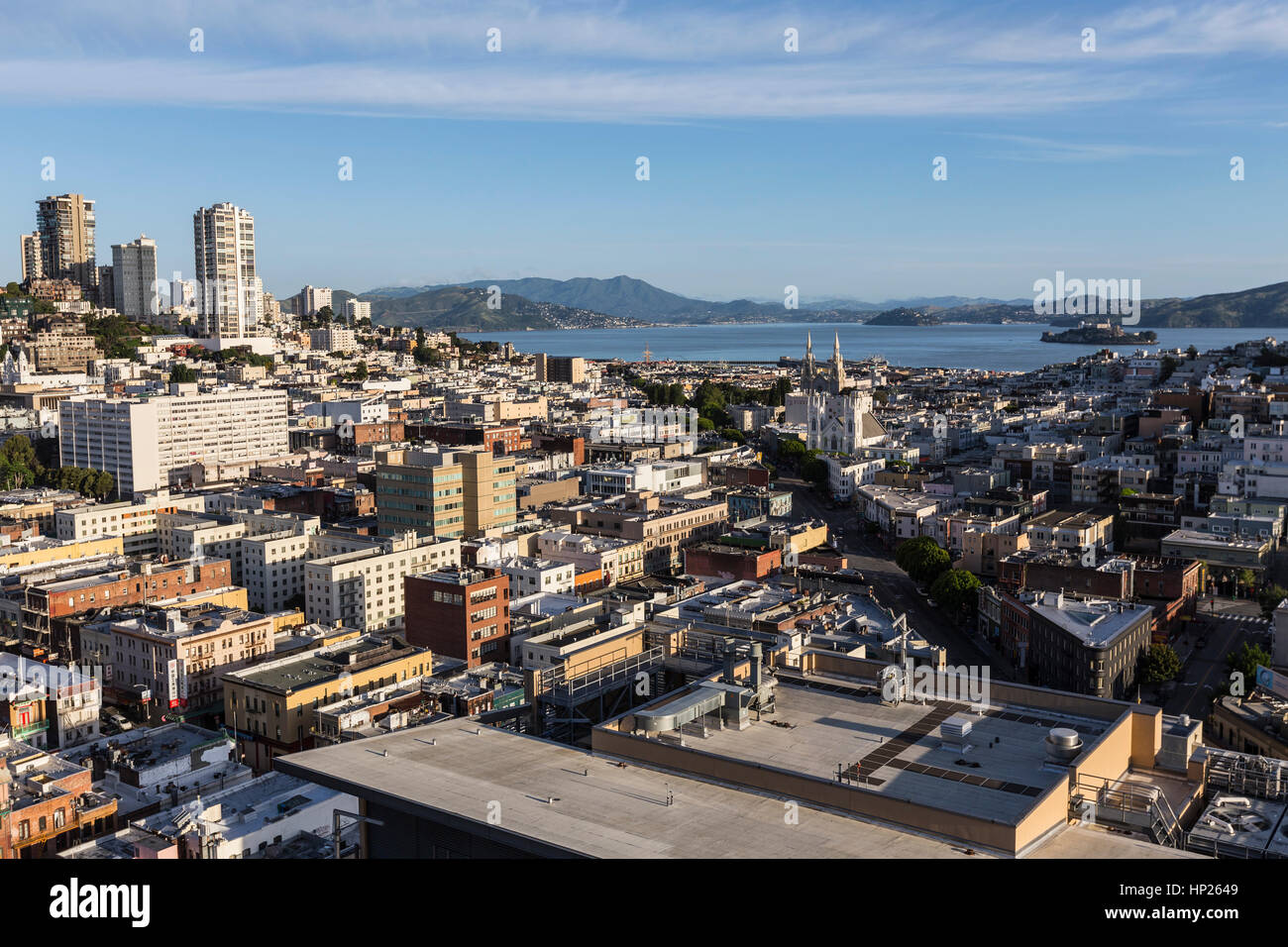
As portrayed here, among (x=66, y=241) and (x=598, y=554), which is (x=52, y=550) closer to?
(x=598, y=554)

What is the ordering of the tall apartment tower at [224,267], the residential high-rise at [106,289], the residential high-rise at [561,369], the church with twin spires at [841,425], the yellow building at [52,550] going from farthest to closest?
the residential high-rise at [106,289] < the residential high-rise at [561,369] < the tall apartment tower at [224,267] < the church with twin spires at [841,425] < the yellow building at [52,550]

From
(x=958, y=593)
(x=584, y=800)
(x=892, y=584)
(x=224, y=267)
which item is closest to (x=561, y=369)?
(x=224, y=267)

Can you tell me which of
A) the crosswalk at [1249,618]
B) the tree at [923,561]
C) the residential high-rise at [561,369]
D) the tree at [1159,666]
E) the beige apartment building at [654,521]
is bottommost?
the crosswalk at [1249,618]

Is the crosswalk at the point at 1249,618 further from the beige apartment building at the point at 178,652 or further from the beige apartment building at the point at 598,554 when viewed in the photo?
the beige apartment building at the point at 178,652

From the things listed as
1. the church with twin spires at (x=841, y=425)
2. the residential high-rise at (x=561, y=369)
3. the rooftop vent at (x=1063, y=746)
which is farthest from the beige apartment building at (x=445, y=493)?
the residential high-rise at (x=561, y=369)

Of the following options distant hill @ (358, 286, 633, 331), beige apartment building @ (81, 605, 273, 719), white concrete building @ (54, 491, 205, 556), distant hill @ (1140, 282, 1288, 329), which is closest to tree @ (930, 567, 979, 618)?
beige apartment building @ (81, 605, 273, 719)

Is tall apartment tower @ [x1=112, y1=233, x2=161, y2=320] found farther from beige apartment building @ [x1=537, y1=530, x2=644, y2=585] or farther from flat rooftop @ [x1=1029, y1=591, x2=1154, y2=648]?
flat rooftop @ [x1=1029, y1=591, x2=1154, y2=648]
